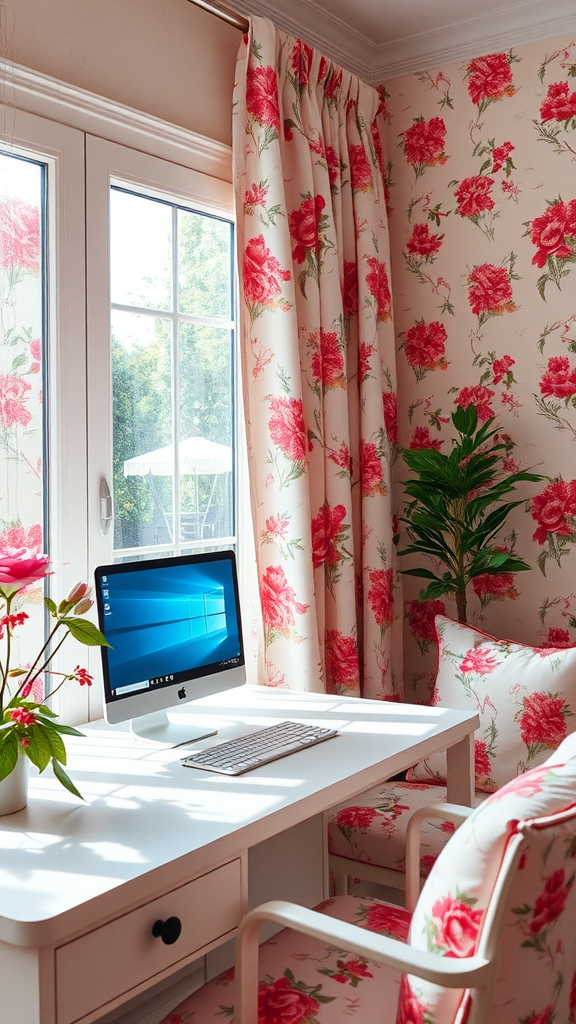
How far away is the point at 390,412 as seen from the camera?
3084mm

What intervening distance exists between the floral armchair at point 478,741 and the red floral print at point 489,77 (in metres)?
1.71

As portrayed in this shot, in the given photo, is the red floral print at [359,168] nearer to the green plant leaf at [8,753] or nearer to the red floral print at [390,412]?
the red floral print at [390,412]

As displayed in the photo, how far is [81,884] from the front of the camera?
123 cm

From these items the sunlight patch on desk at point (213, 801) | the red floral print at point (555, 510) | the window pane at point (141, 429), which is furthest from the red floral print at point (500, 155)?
the sunlight patch on desk at point (213, 801)

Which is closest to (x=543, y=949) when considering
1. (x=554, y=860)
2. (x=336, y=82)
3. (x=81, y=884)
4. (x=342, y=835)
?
(x=554, y=860)

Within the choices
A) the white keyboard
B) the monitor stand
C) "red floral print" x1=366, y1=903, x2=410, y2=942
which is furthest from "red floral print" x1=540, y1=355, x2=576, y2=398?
"red floral print" x1=366, y1=903, x2=410, y2=942

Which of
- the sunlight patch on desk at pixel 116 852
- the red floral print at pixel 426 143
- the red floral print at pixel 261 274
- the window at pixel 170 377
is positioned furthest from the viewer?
the red floral print at pixel 426 143

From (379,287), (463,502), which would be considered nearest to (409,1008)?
(463,502)

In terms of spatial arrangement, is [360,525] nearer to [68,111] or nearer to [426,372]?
[426,372]

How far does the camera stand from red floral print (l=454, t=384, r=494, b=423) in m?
3.01

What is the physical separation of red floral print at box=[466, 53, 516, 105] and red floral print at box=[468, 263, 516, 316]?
1.74 feet

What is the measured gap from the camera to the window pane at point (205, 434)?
2.51m

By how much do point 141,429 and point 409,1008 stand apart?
1523mm

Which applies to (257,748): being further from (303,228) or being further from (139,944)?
(303,228)
